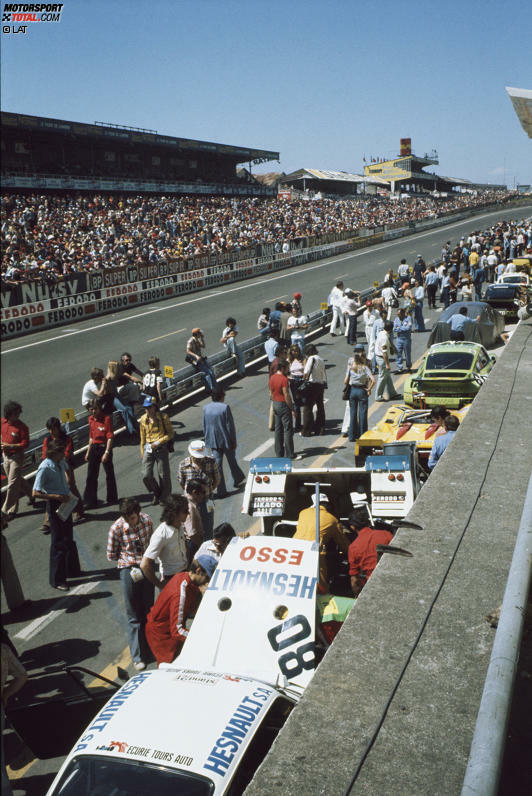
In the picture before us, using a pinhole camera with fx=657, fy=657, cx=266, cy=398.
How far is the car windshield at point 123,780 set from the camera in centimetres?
351

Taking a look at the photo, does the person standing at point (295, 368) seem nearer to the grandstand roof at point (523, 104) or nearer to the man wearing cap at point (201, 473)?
the man wearing cap at point (201, 473)

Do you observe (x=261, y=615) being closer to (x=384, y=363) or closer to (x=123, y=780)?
(x=123, y=780)

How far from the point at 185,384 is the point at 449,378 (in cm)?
657

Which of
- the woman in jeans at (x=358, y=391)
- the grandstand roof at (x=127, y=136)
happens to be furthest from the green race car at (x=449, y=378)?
the grandstand roof at (x=127, y=136)

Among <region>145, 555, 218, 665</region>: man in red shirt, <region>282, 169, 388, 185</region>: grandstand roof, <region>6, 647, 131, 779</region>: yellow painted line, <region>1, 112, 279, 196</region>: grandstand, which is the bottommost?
<region>6, 647, 131, 779</region>: yellow painted line

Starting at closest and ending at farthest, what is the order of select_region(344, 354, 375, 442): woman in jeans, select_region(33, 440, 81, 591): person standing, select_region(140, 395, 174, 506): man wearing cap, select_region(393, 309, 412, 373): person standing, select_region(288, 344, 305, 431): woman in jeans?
select_region(33, 440, 81, 591): person standing → select_region(140, 395, 174, 506): man wearing cap → select_region(344, 354, 375, 442): woman in jeans → select_region(288, 344, 305, 431): woman in jeans → select_region(393, 309, 412, 373): person standing

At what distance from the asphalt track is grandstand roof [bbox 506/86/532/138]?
21.6 ft

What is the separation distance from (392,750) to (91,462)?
7.69 m

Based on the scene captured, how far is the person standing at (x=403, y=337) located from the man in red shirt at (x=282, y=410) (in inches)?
235

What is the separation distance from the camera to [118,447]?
13.0 m

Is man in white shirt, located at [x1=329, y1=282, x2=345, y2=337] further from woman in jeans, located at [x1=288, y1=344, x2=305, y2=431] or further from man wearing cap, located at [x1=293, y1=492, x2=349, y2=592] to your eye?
man wearing cap, located at [x1=293, y1=492, x2=349, y2=592]

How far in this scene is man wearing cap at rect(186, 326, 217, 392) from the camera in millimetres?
15531

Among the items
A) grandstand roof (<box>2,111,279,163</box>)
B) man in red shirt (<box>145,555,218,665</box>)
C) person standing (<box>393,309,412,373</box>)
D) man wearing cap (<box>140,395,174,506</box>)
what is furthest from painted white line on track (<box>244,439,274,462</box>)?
grandstand roof (<box>2,111,279,163</box>)

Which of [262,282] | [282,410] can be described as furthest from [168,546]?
[262,282]
